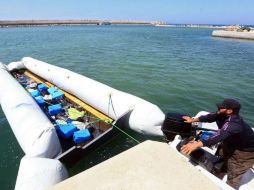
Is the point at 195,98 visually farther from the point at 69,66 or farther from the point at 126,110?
the point at 69,66

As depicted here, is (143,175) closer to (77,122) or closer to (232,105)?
(232,105)

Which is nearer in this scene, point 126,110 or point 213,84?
point 126,110

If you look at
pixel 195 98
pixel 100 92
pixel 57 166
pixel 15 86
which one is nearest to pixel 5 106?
pixel 15 86

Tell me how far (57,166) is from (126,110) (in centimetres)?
244

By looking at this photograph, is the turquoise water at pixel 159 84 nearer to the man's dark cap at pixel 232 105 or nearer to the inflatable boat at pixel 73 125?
the inflatable boat at pixel 73 125

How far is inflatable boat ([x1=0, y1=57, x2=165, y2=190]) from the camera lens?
166 inches

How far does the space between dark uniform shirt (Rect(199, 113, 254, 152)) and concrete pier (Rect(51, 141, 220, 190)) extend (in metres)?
1.64

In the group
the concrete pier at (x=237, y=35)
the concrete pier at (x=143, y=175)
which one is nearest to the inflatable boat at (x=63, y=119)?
the concrete pier at (x=143, y=175)


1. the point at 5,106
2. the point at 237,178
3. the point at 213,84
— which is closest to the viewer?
the point at 237,178

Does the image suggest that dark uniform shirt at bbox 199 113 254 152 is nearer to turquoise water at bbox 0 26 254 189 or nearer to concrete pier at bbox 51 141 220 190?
concrete pier at bbox 51 141 220 190

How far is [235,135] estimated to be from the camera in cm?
372

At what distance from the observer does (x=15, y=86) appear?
24.2ft

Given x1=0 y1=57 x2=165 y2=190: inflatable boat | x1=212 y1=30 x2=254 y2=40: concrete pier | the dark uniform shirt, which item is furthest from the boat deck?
x1=212 y1=30 x2=254 y2=40: concrete pier

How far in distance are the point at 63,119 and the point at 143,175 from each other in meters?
5.14
